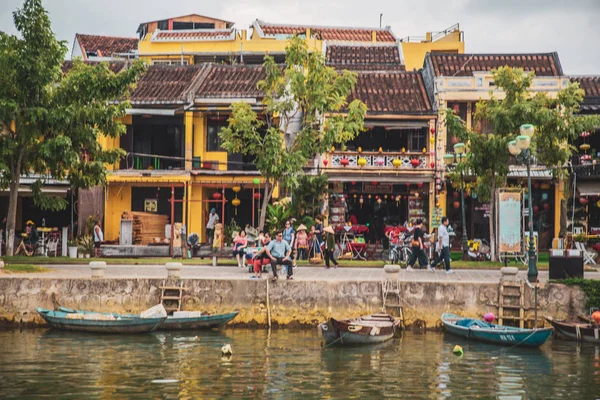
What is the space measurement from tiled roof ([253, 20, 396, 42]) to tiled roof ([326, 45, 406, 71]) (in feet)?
17.8

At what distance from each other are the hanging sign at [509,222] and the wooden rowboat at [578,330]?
19.2 feet

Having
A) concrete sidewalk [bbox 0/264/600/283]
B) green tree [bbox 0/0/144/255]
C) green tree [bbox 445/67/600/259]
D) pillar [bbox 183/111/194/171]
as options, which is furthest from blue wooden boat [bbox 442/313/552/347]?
pillar [bbox 183/111/194/171]

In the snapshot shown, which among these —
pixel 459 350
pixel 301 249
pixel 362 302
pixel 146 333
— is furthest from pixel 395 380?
pixel 301 249

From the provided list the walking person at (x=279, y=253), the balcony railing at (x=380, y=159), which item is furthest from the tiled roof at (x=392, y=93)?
the walking person at (x=279, y=253)

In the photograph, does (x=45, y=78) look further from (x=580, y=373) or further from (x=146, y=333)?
(x=580, y=373)

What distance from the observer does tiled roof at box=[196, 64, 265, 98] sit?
132ft

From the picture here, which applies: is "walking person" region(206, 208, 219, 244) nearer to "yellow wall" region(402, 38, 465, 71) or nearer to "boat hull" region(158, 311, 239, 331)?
"boat hull" region(158, 311, 239, 331)

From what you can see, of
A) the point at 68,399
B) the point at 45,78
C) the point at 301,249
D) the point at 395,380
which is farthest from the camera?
the point at 301,249

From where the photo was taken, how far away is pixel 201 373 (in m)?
19.5

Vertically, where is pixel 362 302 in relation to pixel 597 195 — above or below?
below

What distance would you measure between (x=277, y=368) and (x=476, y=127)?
70.8 feet

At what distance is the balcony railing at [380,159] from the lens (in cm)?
3903

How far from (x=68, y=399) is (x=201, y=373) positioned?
3305 millimetres

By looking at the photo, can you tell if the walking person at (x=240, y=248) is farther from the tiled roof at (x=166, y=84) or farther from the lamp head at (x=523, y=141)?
the tiled roof at (x=166, y=84)
